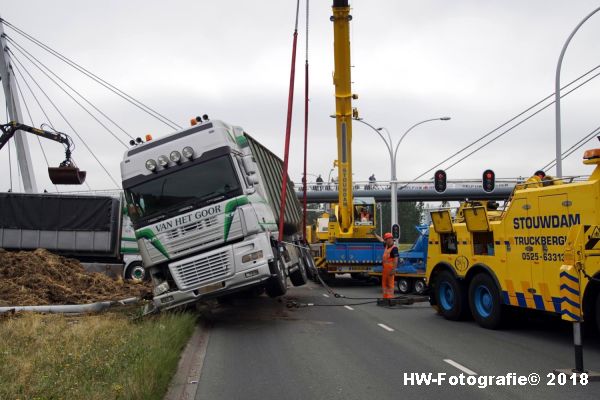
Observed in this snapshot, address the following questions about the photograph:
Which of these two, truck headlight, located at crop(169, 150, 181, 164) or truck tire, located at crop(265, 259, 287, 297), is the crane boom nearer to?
truck tire, located at crop(265, 259, 287, 297)

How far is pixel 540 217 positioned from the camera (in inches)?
364

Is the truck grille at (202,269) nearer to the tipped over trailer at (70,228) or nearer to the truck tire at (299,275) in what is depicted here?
the truck tire at (299,275)

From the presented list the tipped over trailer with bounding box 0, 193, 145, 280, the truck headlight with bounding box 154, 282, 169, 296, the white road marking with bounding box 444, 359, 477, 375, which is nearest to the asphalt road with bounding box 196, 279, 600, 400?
the white road marking with bounding box 444, 359, 477, 375

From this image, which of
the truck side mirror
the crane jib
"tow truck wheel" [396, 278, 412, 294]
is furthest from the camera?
"tow truck wheel" [396, 278, 412, 294]

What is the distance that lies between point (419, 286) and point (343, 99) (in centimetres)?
616

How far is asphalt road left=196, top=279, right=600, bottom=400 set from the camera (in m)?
6.53

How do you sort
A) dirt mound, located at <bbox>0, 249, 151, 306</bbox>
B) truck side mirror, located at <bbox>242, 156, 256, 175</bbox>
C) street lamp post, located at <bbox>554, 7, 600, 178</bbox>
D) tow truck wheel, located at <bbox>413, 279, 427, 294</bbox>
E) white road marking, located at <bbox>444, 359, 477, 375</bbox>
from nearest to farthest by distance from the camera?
white road marking, located at <bbox>444, 359, 477, 375</bbox> < truck side mirror, located at <bbox>242, 156, 256, 175</bbox> < dirt mound, located at <bbox>0, 249, 151, 306</bbox> < street lamp post, located at <bbox>554, 7, 600, 178</bbox> < tow truck wheel, located at <bbox>413, 279, 427, 294</bbox>

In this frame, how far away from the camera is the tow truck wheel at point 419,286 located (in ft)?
60.0

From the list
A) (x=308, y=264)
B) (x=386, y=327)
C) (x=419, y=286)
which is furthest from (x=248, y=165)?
(x=419, y=286)

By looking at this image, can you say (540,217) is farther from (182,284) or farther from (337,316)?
(182,284)

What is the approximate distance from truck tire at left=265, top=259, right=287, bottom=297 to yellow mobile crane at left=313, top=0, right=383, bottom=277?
6.75 meters

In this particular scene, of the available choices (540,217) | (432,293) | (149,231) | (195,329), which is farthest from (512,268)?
(149,231)

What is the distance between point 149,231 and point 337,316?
4.48 m

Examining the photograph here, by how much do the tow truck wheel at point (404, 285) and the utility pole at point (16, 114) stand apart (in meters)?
14.8
